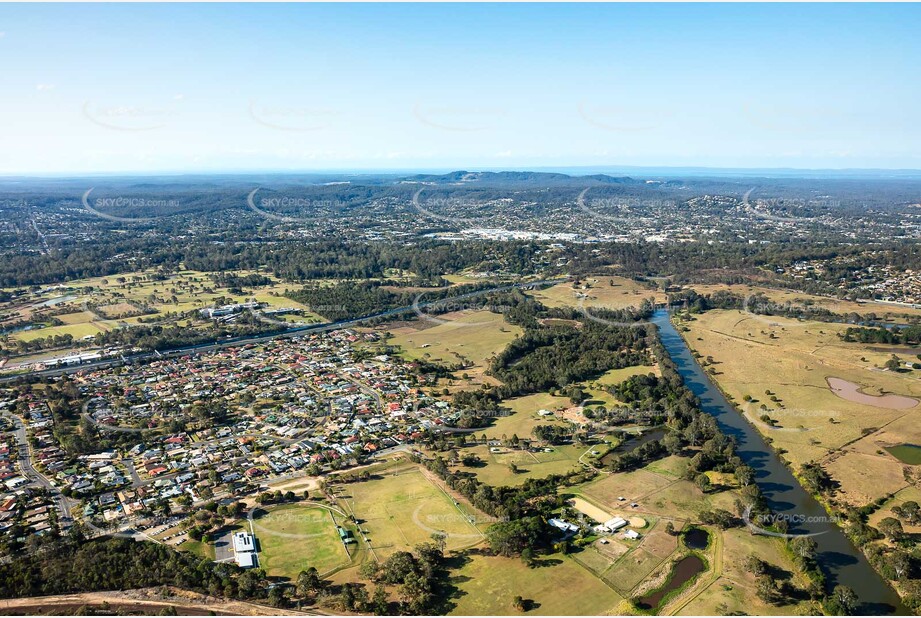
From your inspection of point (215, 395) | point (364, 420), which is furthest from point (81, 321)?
point (364, 420)

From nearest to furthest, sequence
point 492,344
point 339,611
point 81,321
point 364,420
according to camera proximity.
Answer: point 339,611
point 364,420
point 492,344
point 81,321

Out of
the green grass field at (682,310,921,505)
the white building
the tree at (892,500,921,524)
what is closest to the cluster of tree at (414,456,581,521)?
the white building

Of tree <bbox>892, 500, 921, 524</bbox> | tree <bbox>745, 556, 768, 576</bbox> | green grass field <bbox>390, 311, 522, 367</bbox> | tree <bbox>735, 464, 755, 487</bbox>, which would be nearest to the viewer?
tree <bbox>745, 556, 768, 576</bbox>

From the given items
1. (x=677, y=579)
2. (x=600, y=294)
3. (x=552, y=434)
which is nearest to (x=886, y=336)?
(x=600, y=294)

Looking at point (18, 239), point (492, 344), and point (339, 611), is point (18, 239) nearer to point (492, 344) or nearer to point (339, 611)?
point (492, 344)

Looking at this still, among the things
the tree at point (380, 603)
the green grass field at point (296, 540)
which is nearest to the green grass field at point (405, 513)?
the green grass field at point (296, 540)

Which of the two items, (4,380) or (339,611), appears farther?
(4,380)
